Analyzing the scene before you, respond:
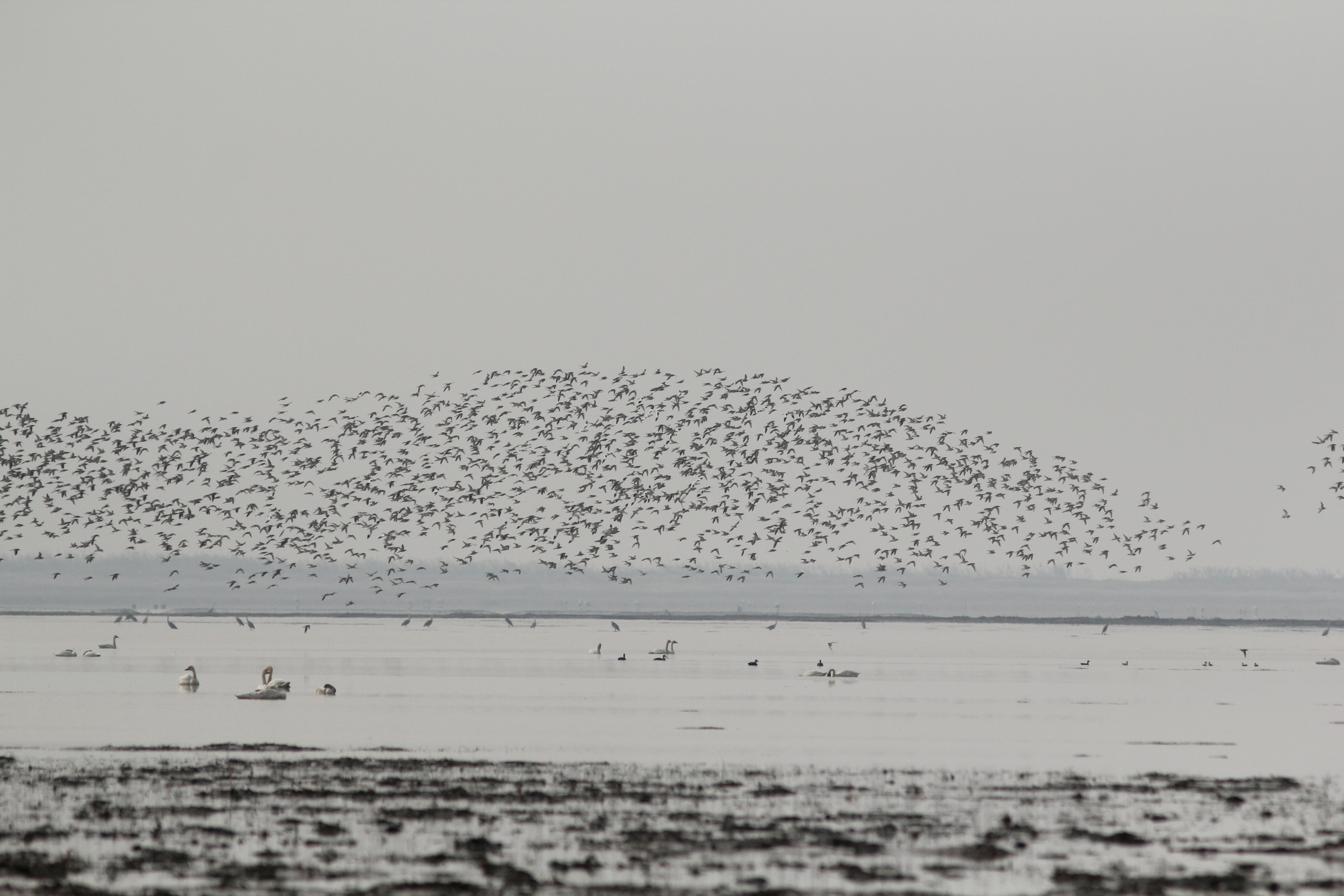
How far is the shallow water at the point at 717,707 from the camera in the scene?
46312mm

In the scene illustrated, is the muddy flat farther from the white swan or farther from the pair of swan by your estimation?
the white swan

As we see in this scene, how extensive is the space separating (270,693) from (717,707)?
55.7 ft

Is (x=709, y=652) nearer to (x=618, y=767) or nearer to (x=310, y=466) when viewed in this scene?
(x=310, y=466)

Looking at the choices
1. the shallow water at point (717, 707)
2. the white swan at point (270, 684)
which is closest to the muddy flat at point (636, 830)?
the shallow water at point (717, 707)

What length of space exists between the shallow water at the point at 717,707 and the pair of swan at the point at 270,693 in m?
0.75

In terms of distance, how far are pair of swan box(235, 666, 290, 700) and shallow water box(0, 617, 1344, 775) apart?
75 cm

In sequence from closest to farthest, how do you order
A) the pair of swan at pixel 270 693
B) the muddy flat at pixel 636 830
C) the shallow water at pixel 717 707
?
the muddy flat at pixel 636 830
the shallow water at pixel 717 707
the pair of swan at pixel 270 693

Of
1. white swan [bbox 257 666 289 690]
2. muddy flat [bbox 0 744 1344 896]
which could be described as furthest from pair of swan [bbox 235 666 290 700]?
muddy flat [bbox 0 744 1344 896]

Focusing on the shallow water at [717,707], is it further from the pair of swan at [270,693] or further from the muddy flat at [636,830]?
the muddy flat at [636,830]

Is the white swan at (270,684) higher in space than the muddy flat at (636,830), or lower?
lower

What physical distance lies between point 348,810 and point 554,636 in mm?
142258

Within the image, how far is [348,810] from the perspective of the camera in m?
32.2

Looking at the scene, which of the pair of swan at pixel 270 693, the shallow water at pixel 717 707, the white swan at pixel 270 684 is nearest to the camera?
the shallow water at pixel 717 707

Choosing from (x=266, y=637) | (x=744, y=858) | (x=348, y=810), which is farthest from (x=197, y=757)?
(x=266, y=637)
